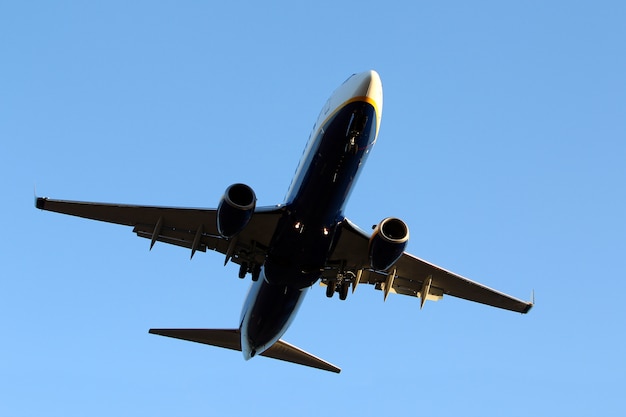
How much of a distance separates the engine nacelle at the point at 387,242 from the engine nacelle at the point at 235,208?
356 centimetres

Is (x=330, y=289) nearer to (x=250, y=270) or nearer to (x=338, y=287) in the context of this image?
(x=338, y=287)

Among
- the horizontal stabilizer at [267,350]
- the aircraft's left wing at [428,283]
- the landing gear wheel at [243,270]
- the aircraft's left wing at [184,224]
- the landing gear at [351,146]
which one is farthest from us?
the horizontal stabilizer at [267,350]

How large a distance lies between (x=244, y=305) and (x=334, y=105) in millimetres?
7778

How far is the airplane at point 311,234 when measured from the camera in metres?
22.9

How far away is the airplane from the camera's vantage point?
2288 centimetres

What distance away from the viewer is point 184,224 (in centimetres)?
2622

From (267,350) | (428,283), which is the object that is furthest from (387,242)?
(267,350)

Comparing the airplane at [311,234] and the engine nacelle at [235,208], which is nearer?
the engine nacelle at [235,208]

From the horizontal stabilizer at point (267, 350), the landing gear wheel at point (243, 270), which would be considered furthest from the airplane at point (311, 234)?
the horizontal stabilizer at point (267, 350)

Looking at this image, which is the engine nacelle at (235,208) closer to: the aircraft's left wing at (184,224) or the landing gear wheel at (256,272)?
the aircraft's left wing at (184,224)

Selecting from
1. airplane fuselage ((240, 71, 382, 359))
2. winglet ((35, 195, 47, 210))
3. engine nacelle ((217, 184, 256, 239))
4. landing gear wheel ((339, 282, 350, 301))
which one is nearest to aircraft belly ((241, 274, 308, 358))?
airplane fuselage ((240, 71, 382, 359))

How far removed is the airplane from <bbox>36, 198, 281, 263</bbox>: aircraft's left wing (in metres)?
0.03

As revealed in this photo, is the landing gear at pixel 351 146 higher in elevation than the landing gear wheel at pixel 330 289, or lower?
higher

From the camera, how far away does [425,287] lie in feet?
94.0
